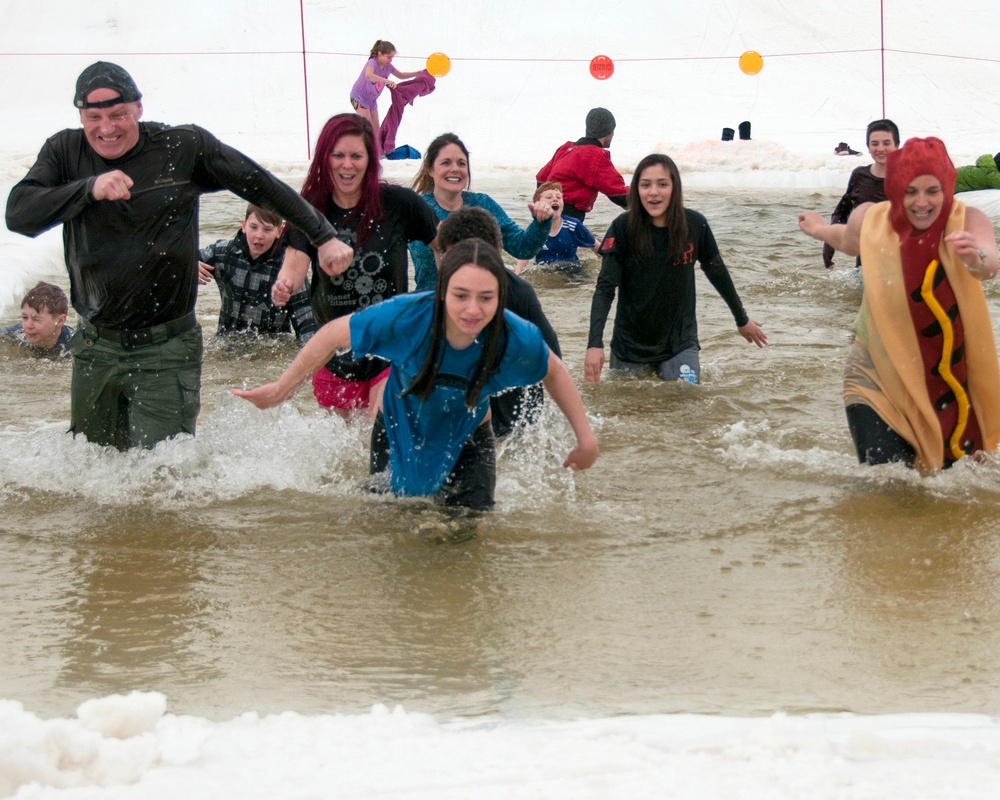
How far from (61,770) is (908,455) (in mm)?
3444

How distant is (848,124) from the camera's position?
75.4ft

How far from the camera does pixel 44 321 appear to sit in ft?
25.3

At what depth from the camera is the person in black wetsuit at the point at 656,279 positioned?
626 cm

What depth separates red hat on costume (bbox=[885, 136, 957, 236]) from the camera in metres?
4.66

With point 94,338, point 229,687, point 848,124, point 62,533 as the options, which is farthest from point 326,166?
point 848,124

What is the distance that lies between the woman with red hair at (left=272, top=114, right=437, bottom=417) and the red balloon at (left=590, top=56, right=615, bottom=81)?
20.2m

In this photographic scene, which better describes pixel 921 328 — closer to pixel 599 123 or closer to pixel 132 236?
pixel 132 236

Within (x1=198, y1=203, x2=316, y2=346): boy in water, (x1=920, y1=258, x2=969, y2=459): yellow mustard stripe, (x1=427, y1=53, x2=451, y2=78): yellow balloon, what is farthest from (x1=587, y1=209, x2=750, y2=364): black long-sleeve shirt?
(x1=427, y1=53, x2=451, y2=78): yellow balloon

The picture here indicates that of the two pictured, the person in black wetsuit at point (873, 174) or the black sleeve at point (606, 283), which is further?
the person in black wetsuit at point (873, 174)

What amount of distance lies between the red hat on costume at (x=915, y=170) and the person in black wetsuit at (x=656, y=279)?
5.15ft

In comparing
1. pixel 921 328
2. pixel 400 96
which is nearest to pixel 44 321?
pixel 921 328

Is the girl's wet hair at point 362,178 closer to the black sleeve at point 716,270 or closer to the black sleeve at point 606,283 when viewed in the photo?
the black sleeve at point 606,283

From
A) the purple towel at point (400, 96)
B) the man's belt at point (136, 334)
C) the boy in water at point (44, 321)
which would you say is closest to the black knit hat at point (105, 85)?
the man's belt at point (136, 334)

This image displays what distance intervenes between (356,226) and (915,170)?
2.14 metres
